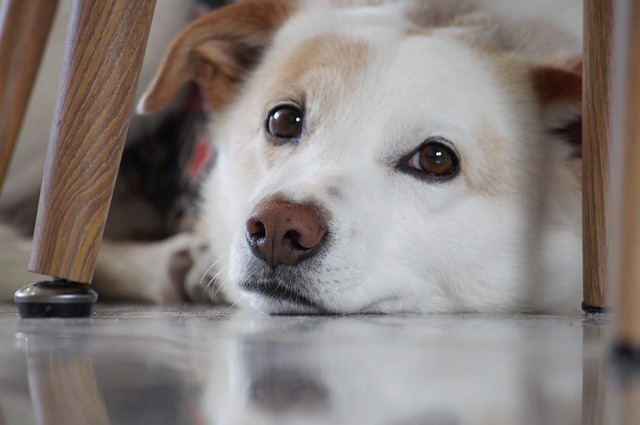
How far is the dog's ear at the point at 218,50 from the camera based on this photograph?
181 centimetres

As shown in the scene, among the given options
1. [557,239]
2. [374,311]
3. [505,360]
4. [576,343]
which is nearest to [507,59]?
[557,239]

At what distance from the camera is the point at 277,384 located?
25.5 inches

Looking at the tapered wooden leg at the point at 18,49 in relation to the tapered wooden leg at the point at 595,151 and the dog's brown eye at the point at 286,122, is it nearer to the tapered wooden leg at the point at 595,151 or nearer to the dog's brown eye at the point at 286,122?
the dog's brown eye at the point at 286,122

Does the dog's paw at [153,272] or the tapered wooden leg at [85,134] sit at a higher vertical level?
the tapered wooden leg at [85,134]

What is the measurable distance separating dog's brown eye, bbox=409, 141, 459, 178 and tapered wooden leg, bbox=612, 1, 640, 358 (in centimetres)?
80

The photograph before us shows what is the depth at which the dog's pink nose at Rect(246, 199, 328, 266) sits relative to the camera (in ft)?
4.21

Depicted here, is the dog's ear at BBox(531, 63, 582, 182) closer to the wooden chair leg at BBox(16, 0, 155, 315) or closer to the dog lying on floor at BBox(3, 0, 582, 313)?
the dog lying on floor at BBox(3, 0, 582, 313)

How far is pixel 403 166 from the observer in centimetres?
154

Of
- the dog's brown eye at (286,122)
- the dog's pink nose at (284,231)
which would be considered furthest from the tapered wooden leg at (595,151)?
the dog's brown eye at (286,122)

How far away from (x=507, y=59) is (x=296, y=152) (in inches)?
20.2

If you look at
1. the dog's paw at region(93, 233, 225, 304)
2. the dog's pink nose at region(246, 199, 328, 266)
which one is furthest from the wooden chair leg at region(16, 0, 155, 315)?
the dog's paw at region(93, 233, 225, 304)

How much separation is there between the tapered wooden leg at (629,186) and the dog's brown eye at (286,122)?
38.4 inches

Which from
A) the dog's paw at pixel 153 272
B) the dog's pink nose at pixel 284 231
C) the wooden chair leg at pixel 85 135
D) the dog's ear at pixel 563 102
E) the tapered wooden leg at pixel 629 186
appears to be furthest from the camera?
the dog's paw at pixel 153 272

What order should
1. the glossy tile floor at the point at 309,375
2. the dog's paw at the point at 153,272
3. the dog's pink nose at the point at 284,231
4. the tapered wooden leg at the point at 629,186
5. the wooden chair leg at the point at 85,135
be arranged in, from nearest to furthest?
1. the glossy tile floor at the point at 309,375
2. the tapered wooden leg at the point at 629,186
3. the wooden chair leg at the point at 85,135
4. the dog's pink nose at the point at 284,231
5. the dog's paw at the point at 153,272
